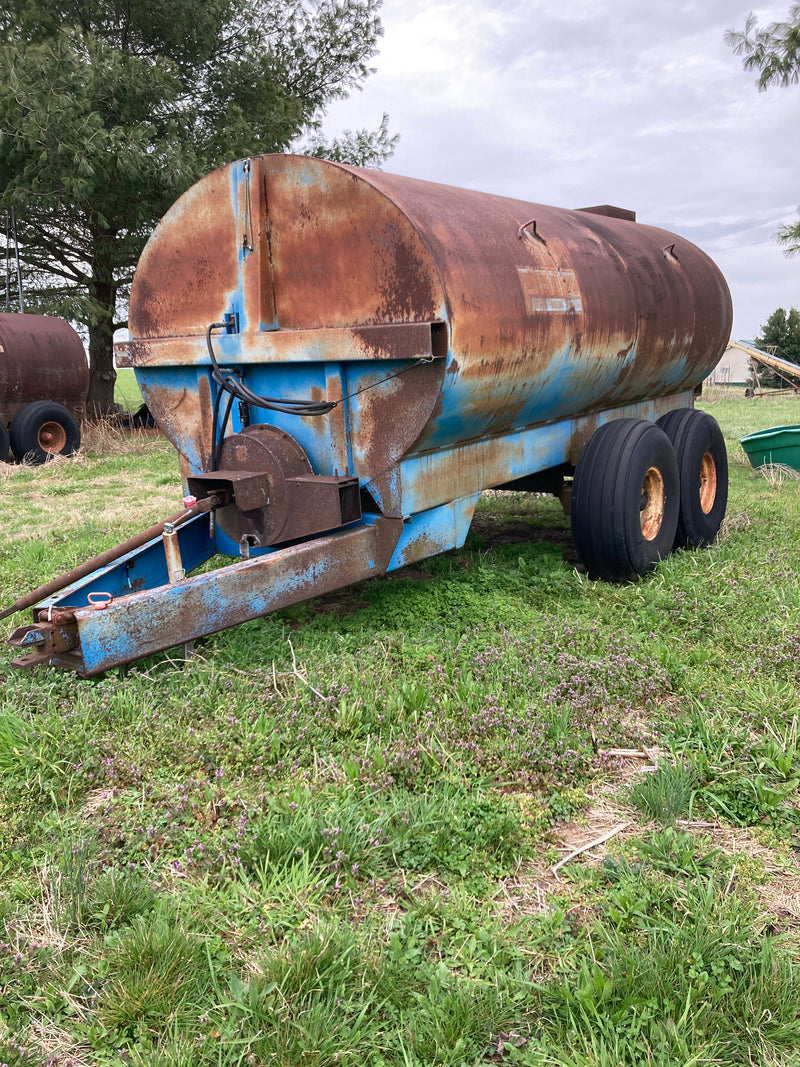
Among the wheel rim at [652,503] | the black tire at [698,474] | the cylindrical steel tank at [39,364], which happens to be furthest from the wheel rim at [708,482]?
the cylindrical steel tank at [39,364]

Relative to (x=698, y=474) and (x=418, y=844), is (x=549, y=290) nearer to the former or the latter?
(x=698, y=474)

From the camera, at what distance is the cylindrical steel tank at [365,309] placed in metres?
3.57

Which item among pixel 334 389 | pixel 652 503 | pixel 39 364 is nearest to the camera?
pixel 334 389

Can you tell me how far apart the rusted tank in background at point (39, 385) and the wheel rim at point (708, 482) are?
9023mm

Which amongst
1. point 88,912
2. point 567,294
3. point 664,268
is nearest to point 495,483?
point 567,294

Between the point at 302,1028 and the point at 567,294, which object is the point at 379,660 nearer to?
the point at 302,1028

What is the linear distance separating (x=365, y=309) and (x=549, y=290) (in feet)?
4.06

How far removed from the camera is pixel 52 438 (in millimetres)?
11789

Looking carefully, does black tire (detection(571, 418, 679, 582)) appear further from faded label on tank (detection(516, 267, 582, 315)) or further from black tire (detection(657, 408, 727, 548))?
faded label on tank (detection(516, 267, 582, 315))

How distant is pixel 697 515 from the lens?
559cm

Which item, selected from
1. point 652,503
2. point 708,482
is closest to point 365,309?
point 652,503

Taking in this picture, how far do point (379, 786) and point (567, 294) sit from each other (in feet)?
9.99

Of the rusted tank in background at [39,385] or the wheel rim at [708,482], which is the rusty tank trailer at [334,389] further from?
the rusted tank in background at [39,385]

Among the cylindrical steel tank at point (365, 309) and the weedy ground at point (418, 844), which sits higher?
the cylindrical steel tank at point (365, 309)
